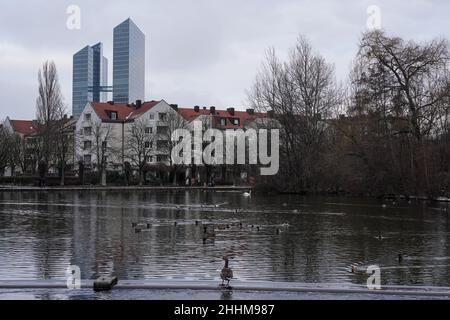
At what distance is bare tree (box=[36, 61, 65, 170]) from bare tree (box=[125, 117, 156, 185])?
1591cm

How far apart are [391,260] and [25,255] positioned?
10126 mm

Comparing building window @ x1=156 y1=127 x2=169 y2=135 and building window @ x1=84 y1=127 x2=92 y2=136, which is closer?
building window @ x1=156 y1=127 x2=169 y2=135

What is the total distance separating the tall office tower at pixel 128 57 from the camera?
6006cm

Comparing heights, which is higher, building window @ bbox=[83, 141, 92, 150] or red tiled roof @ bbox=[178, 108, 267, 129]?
red tiled roof @ bbox=[178, 108, 267, 129]

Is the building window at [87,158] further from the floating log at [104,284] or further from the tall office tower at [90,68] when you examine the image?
the floating log at [104,284]

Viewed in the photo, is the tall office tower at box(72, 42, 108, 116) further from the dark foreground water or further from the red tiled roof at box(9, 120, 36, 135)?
the dark foreground water

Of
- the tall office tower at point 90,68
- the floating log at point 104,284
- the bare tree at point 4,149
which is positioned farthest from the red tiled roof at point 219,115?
the floating log at point 104,284

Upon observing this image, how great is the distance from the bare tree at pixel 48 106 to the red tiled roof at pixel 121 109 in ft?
80.3

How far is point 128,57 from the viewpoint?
6638 centimetres

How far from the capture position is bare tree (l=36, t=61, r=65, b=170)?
7650 centimetres

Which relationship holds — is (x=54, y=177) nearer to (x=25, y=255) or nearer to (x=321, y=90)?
(x=321, y=90)

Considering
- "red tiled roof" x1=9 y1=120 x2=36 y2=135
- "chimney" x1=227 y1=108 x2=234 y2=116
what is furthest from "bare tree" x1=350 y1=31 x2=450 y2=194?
"red tiled roof" x1=9 y1=120 x2=36 y2=135
